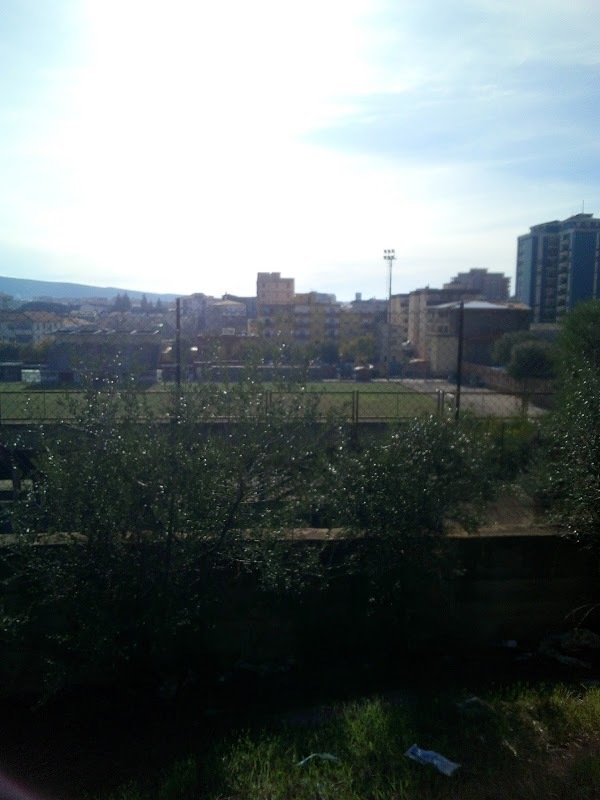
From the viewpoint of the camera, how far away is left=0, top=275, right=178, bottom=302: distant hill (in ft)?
41.4

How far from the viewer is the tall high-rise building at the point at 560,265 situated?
659 inches

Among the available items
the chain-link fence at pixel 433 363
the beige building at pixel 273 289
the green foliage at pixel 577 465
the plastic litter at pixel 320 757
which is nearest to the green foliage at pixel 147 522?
the plastic litter at pixel 320 757

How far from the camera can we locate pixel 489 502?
6922 mm

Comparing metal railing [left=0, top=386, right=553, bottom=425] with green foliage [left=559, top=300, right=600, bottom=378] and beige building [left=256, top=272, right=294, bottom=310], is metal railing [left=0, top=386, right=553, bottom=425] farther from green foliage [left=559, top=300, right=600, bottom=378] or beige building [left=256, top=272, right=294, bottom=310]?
beige building [left=256, top=272, right=294, bottom=310]

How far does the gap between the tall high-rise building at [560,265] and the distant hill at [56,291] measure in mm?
8562

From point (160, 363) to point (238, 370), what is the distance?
303cm

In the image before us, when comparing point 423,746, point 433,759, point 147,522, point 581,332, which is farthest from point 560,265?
point 433,759

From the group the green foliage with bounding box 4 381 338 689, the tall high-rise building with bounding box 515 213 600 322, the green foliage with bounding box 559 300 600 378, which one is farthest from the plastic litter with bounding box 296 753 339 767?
the tall high-rise building with bounding box 515 213 600 322

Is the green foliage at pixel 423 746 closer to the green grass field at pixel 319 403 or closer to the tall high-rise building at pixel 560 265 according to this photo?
the green grass field at pixel 319 403

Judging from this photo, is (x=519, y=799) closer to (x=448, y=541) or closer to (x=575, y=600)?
(x=448, y=541)

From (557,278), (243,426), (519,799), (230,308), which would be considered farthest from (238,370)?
(557,278)

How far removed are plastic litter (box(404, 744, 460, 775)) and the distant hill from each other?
29.9 ft

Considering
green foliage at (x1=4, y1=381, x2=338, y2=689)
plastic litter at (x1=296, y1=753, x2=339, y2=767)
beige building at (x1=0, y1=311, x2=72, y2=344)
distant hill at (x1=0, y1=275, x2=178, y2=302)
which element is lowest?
plastic litter at (x1=296, y1=753, x2=339, y2=767)

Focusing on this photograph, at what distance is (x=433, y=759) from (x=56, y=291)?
11.9 metres
